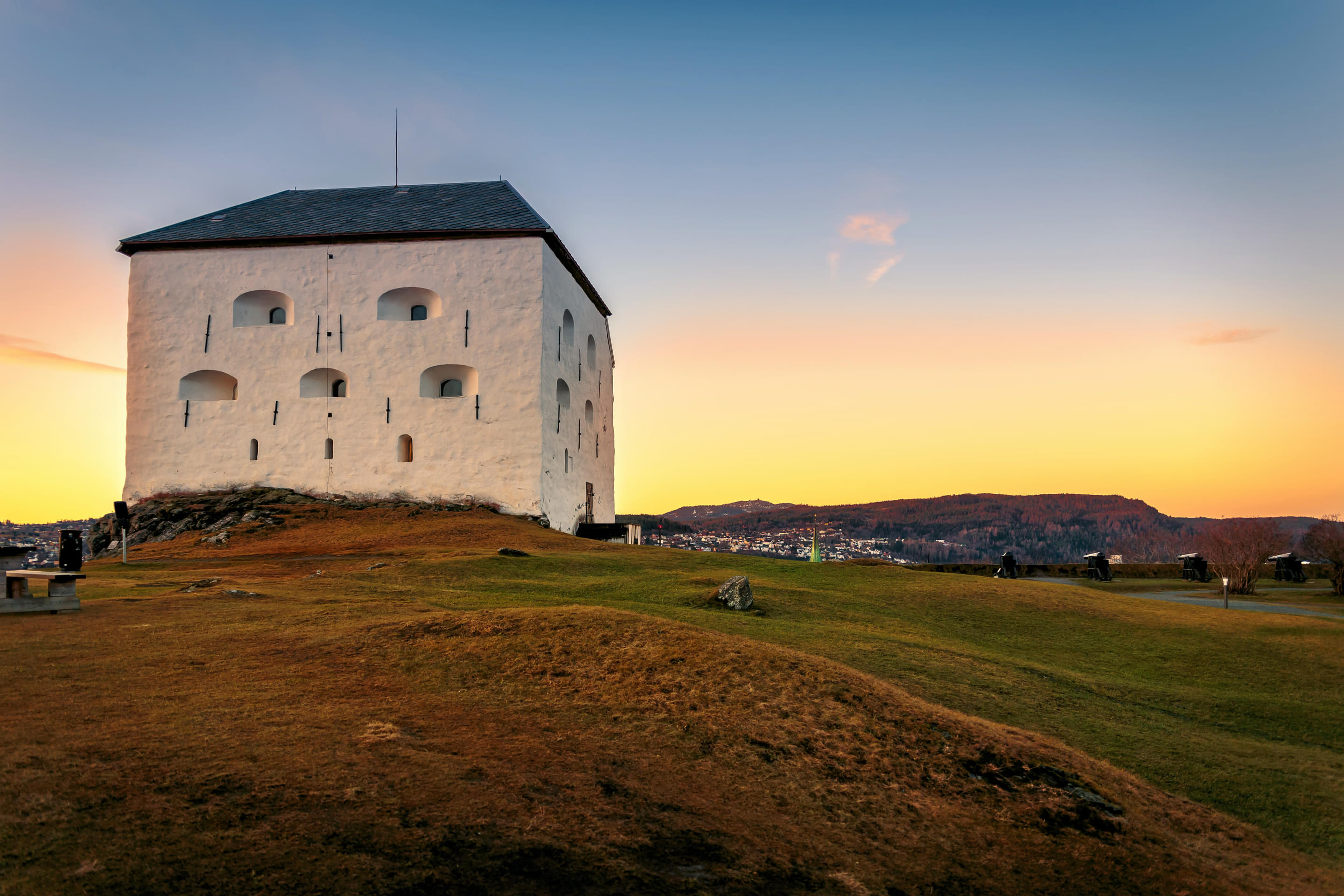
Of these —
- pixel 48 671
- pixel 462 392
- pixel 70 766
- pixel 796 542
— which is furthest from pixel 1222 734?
pixel 796 542

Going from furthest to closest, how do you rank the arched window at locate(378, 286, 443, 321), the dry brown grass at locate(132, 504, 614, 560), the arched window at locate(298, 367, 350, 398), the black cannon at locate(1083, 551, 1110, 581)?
1. the black cannon at locate(1083, 551, 1110, 581)
2. the arched window at locate(378, 286, 443, 321)
3. the arched window at locate(298, 367, 350, 398)
4. the dry brown grass at locate(132, 504, 614, 560)

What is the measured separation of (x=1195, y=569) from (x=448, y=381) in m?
28.8

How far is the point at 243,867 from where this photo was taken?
14.0 ft

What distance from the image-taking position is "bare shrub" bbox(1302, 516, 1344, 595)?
92.8 ft

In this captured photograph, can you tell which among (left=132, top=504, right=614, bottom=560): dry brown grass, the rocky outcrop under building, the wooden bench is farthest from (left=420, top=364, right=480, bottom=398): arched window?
the wooden bench

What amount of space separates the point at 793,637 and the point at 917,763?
14.4 feet

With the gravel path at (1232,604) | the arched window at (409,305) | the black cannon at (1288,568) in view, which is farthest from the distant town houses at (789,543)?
the gravel path at (1232,604)

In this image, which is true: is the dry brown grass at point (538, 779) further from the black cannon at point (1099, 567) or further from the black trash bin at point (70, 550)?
the black cannon at point (1099, 567)

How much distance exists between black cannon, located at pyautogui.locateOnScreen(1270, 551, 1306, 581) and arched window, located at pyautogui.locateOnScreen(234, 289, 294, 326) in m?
39.5

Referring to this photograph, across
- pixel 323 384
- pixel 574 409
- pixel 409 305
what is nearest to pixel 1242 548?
pixel 574 409

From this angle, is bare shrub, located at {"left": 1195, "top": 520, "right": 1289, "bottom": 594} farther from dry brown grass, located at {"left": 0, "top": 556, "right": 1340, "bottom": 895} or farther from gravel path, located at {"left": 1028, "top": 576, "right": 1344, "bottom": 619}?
dry brown grass, located at {"left": 0, "top": 556, "right": 1340, "bottom": 895}

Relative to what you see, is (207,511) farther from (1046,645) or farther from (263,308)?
(1046,645)

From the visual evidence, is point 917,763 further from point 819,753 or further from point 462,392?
point 462,392

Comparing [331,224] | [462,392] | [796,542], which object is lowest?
[796,542]
